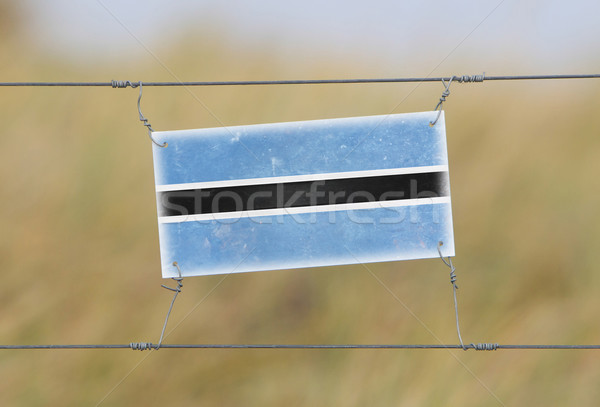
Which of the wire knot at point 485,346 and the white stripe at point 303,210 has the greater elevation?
the white stripe at point 303,210

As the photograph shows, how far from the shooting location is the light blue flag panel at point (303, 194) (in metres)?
2.56

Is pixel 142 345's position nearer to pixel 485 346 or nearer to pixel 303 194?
pixel 303 194

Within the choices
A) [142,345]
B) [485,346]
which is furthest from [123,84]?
[485,346]

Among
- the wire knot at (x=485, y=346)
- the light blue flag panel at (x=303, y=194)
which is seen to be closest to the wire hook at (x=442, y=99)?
the light blue flag panel at (x=303, y=194)

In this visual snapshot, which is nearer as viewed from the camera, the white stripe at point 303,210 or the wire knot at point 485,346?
the wire knot at point 485,346

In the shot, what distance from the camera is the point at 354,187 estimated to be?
2570 mm

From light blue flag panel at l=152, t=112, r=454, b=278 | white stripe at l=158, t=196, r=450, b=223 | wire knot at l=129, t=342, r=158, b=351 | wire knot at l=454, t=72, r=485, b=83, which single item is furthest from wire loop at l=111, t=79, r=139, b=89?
wire knot at l=454, t=72, r=485, b=83

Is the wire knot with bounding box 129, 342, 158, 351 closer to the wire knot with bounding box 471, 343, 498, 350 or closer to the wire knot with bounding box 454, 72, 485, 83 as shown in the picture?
the wire knot with bounding box 471, 343, 498, 350

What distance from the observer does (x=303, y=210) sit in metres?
2.57

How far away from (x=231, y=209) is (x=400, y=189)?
0.56 metres

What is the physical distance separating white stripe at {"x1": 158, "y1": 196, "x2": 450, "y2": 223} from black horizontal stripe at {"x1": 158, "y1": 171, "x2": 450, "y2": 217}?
0.03 ft

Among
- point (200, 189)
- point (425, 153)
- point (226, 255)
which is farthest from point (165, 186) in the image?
point (425, 153)

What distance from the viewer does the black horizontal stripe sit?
8.40ft

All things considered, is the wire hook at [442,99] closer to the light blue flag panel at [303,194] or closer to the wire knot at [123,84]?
the light blue flag panel at [303,194]
